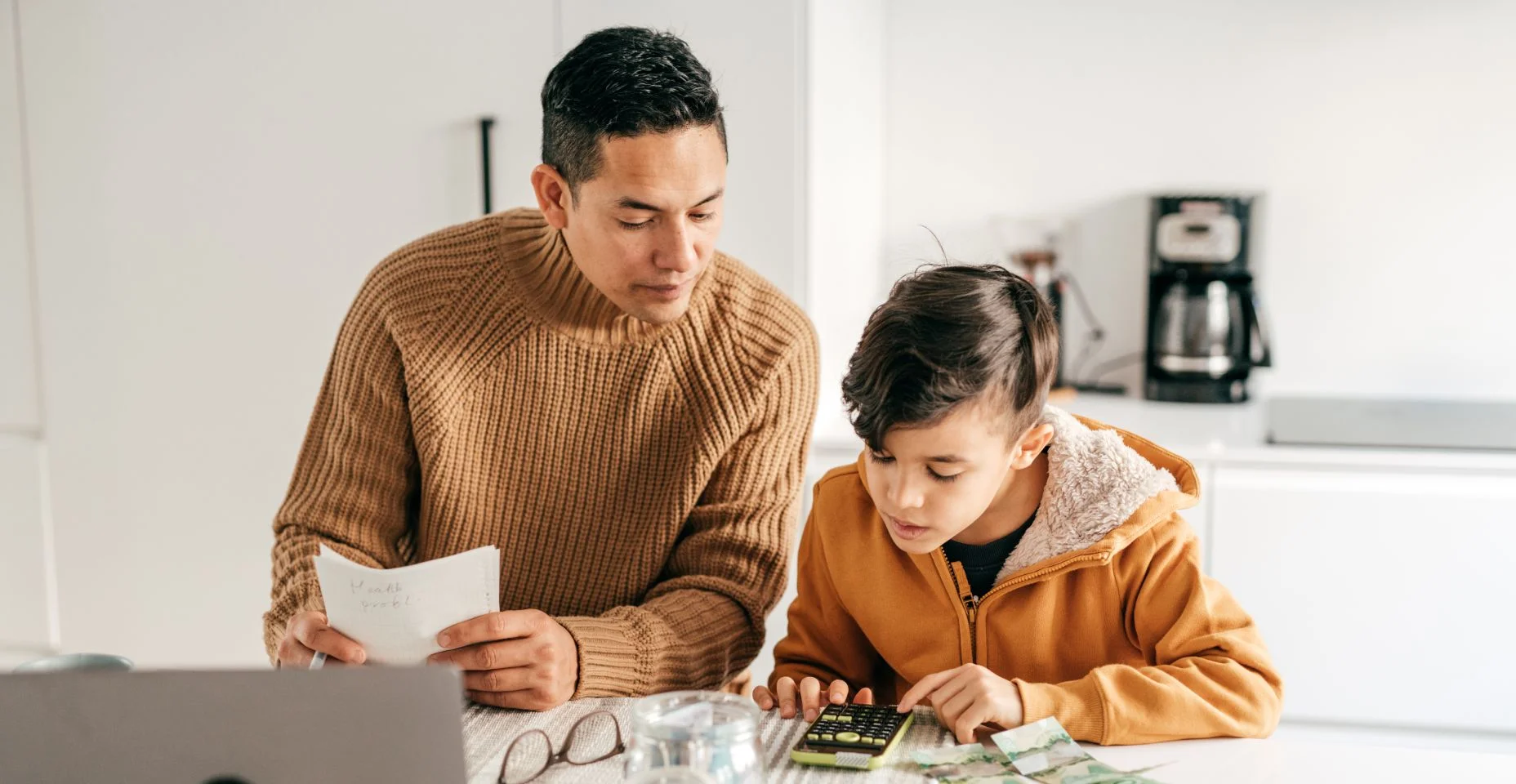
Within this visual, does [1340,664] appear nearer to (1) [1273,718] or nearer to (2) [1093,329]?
(2) [1093,329]

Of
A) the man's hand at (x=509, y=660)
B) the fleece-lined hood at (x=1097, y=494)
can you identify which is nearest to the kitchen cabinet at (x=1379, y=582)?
the fleece-lined hood at (x=1097, y=494)

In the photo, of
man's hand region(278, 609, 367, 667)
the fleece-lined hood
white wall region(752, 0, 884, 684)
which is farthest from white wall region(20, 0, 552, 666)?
the fleece-lined hood

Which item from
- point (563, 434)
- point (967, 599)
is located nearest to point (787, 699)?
point (967, 599)

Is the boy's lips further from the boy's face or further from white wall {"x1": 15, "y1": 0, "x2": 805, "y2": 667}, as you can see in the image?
white wall {"x1": 15, "y1": 0, "x2": 805, "y2": 667}

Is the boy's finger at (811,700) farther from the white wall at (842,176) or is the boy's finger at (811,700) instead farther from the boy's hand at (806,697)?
the white wall at (842,176)

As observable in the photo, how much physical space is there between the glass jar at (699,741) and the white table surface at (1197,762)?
0.10 meters

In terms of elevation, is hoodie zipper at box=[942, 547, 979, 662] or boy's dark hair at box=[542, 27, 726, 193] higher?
boy's dark hair at box=[542, 27, 726, 193]

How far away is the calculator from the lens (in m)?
0.99

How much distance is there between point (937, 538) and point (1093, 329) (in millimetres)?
1444

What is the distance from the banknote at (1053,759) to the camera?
959 millimetres

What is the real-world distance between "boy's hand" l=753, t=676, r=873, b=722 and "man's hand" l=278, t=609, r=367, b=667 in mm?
364

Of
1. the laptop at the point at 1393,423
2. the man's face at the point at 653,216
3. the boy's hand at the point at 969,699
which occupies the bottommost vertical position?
the boy's hand at the point at 969,699

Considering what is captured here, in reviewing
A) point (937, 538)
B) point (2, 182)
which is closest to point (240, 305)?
point (2, 182)

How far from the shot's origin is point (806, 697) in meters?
1.11
